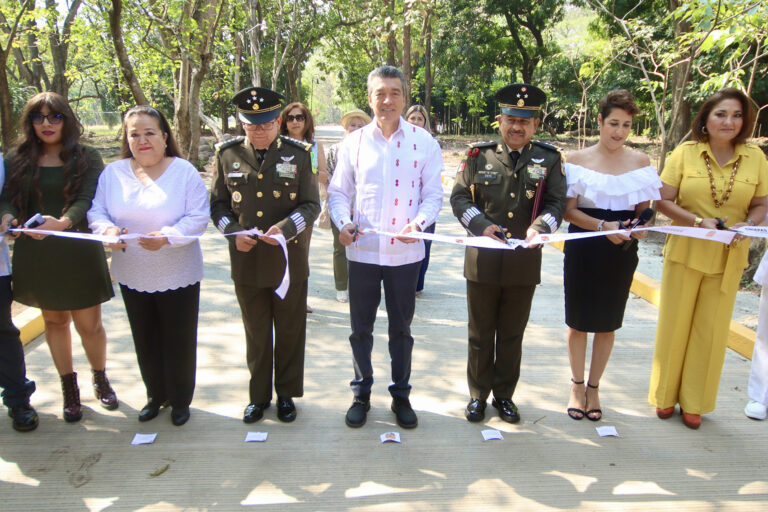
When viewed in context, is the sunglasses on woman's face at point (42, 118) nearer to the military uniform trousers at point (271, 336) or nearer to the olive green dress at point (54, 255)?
the olive green dress at point (54, 255)

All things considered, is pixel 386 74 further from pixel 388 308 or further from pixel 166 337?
pixel 166 337

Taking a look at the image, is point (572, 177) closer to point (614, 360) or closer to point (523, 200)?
point (523, 200)

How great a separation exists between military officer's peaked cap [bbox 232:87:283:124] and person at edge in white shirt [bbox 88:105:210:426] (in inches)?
18.1

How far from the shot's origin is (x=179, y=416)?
3348 mm

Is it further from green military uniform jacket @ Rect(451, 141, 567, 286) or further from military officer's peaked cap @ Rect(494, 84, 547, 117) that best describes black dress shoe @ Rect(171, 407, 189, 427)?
military officer's peaked cap @ Rect(494, 84, 547, 117)

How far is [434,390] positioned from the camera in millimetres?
3846

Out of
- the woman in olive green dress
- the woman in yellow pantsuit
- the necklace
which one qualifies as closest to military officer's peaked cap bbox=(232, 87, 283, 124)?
the woman in olive green dress

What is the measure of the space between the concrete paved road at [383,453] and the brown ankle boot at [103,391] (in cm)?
7

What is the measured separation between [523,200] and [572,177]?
0.35 metres

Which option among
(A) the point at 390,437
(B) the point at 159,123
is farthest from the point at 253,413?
(B) the point at 159,123

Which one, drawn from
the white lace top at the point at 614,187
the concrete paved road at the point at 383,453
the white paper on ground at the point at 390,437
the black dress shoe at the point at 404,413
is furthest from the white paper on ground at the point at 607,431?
the white lace top at the point at 614,187

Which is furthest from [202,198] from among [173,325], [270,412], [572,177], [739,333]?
[739,333]

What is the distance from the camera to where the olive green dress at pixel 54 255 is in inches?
124

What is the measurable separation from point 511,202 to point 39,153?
266 cm
